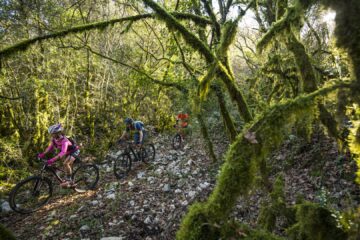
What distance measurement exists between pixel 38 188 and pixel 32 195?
0.33m

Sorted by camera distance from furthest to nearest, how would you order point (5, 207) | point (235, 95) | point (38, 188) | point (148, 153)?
point (148, 153)
point (38, 188)
point (5, 207)
point (235, 95)

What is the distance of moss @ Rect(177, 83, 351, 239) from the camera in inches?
65.0

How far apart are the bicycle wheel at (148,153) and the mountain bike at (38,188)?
2.44m

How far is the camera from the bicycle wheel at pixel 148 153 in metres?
11.4

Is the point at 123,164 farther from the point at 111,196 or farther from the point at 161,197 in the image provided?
the point at 161,197

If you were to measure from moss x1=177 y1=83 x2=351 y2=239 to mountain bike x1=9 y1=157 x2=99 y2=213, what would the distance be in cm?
730

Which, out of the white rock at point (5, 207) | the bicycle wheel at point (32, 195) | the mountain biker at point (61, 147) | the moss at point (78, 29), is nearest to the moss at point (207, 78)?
the moss at point (78, 29)

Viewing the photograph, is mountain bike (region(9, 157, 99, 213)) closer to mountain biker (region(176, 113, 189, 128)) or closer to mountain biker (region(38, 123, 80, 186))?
mountain biker (region(38, 123, 80, 186))

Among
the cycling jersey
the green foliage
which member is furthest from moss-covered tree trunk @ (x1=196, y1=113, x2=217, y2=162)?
the green foliage

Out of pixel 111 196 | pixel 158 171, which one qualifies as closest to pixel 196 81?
pixel 158 171

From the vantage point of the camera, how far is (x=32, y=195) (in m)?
7.95

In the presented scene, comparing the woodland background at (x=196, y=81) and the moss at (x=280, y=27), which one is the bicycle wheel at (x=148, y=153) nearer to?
the woodland background at (x=196, y=81)

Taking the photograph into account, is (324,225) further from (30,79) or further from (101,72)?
(101,72)

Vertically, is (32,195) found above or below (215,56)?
below
